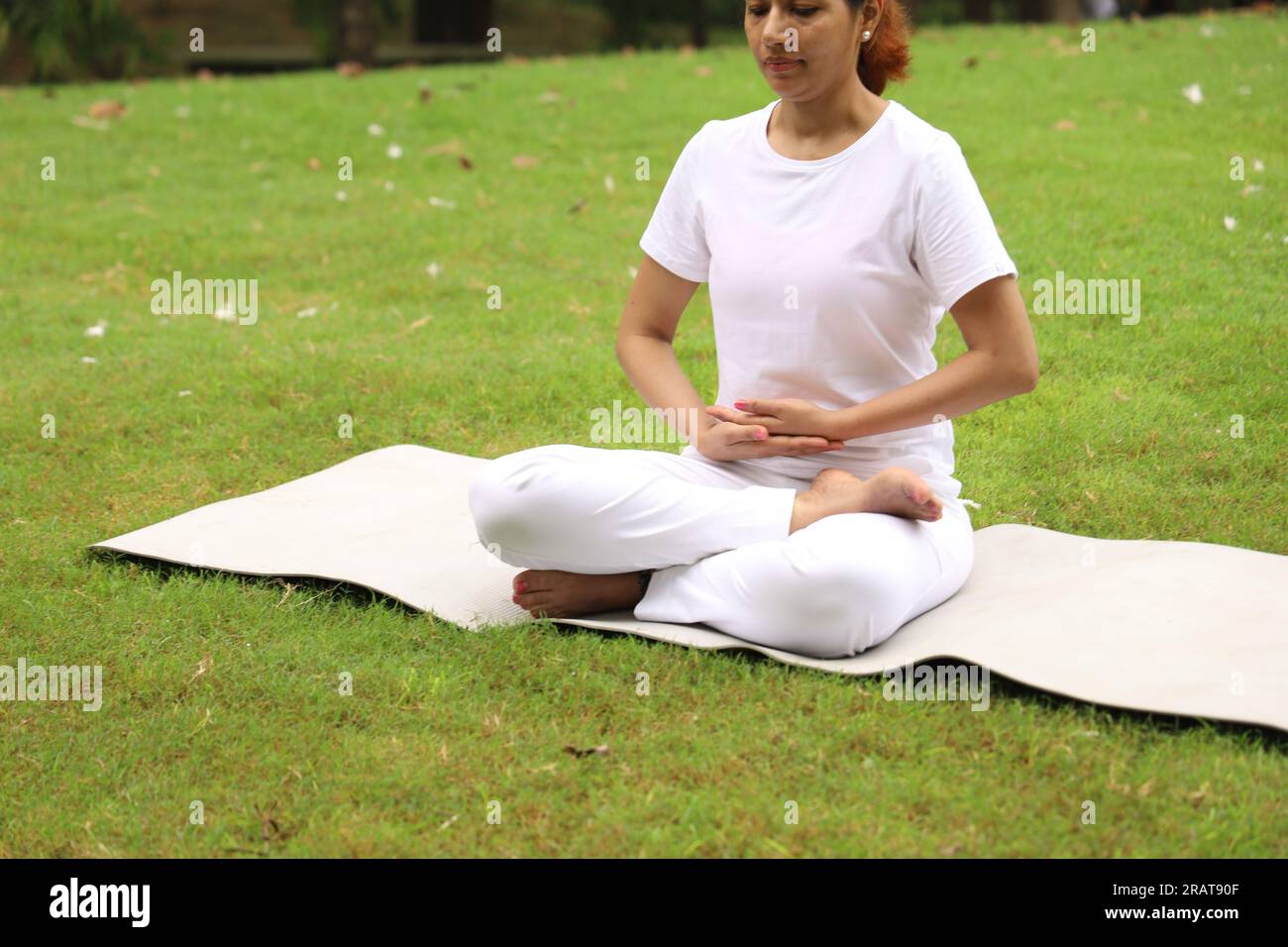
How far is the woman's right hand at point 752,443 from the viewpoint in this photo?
3.58 meters

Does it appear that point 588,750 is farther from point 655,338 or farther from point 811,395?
point 655,338

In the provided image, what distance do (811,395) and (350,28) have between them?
40.4ft

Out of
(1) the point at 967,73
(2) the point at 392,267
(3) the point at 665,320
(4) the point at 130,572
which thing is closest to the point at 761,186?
(3) the point at 665,320

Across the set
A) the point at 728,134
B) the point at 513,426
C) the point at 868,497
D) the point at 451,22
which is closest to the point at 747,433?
the point at 868,497

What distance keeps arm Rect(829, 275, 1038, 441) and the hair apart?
2.23 ft

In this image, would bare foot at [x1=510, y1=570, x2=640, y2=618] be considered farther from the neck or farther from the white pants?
the neck

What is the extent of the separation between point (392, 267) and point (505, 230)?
2.39 feet

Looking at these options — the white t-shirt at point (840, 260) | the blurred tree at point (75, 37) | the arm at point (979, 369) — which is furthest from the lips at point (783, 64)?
the blurred tree at point (75, 37)

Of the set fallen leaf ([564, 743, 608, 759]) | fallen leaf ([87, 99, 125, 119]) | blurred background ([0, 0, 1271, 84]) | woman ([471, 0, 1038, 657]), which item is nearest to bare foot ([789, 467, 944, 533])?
woman ([471, 0, 1038, 657])

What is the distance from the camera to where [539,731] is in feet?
10.6

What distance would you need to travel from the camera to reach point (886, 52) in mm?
3650

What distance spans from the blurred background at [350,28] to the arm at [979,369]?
11.9 meters

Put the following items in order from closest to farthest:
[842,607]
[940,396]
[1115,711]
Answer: [1115,711] < [842,607] < [940,396]

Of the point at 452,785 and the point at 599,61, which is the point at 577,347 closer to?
the point at 452,785
